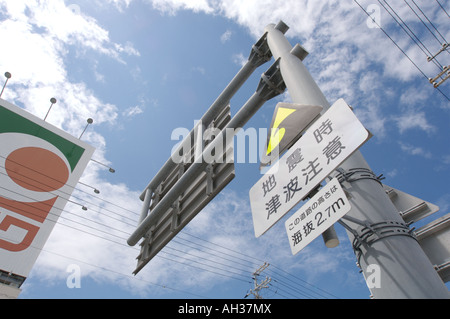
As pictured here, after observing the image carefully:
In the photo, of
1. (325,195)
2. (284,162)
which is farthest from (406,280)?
(284,162)

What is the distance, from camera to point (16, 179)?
2133 centimetres

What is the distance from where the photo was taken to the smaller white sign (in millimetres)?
2174

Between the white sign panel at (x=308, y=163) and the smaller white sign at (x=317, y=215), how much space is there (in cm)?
11

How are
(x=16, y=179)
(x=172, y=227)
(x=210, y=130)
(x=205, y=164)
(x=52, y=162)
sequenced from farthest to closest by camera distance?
(x=52, y=162) → (x=16, y=179) → (x=210, y=130) → (x=172, y=227) → (x=205, y=164)

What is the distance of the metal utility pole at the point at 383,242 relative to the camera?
6.62 feet

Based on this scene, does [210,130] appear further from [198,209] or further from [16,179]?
[16,179]

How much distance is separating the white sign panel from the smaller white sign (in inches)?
4.3

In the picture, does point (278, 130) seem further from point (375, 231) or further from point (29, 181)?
point (29, 181)

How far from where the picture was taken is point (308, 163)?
2643 mm

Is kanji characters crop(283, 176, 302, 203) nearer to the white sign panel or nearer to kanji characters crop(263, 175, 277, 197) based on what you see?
the white sign panel

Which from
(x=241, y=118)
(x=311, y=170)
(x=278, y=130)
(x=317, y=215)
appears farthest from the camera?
(x=241, y=118)

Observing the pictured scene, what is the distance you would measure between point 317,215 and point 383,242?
1.82 feet

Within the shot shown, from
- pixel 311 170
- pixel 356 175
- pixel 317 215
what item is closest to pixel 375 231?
pixel 317 215

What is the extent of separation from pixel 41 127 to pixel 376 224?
28288 millimetres
